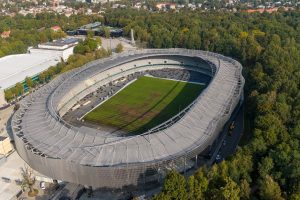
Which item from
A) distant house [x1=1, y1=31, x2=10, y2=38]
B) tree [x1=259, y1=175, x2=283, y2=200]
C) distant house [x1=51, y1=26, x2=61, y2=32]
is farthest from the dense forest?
distant house [x1=1, y1=31, x2=10, y2=38]

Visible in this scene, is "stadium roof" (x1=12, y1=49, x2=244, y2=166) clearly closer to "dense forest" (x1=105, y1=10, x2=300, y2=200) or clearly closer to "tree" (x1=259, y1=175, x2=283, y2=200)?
"dense forest" (x1=105, y1=10, x2=300, y2=200)

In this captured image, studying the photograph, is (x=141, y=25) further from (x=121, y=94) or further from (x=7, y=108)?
(x=7, y=108)

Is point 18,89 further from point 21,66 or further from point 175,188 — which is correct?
point 175,188

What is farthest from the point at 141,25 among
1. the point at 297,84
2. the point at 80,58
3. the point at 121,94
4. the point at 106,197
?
the point at 106,197

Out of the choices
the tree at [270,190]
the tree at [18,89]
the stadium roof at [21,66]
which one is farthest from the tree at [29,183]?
the stadium roof at [21,66]

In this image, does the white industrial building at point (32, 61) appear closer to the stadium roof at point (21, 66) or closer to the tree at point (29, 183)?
the stadium roof at point (21, 66)

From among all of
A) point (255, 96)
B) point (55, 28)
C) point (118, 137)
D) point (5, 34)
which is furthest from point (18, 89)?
point (55, 28)
